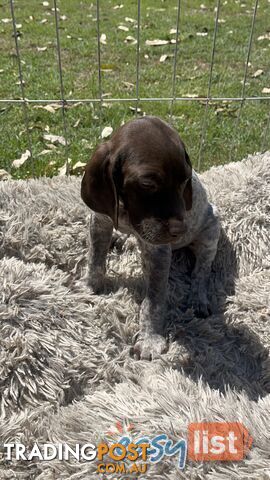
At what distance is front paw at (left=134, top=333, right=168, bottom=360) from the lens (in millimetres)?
2354

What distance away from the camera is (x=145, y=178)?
6.50 feet

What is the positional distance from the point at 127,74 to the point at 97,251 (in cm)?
378

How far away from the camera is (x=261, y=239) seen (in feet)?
9.60

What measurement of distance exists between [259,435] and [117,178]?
3.55ft

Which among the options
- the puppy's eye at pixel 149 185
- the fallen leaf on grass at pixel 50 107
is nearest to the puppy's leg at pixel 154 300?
the puppy's eye at pixel 149 185

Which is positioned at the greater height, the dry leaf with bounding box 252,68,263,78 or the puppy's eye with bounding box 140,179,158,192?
the puppy's eye with bounding box 140,179,158,192

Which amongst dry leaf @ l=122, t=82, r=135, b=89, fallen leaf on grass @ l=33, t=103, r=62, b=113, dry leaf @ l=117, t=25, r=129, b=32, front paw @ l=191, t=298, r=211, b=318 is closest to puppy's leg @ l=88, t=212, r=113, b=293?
front paw @ l=191, t=298, r=211, b=318

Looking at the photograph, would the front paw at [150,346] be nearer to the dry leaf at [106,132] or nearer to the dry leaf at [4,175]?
the dry leaf at [4,175]

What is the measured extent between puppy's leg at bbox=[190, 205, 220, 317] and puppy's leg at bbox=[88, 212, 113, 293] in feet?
Result: 1.56

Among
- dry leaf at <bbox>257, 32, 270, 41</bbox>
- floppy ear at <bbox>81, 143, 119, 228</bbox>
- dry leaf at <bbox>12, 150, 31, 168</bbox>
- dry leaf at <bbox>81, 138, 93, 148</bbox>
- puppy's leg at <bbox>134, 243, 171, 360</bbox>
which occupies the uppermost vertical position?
floppy ear at <bbox>81, 143, 119, 228</bbox>

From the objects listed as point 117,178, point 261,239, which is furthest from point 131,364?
point 261,239

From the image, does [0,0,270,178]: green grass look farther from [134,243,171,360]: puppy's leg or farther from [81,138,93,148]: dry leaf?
[134,243,171,360]: puppy's leg

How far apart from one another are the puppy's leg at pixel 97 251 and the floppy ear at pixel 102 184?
34 cm

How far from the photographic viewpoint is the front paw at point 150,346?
2.35 metres
